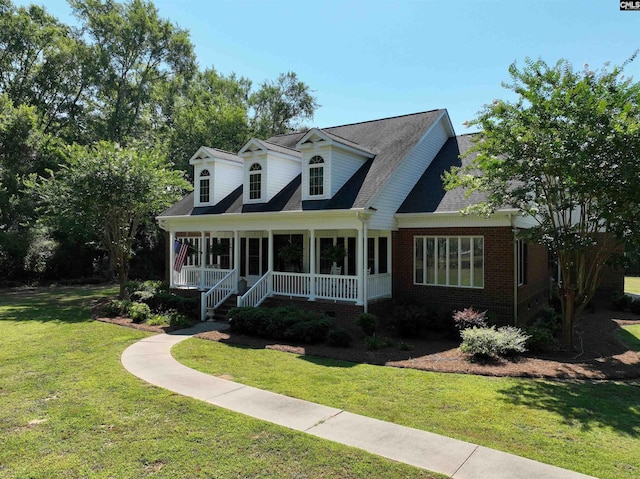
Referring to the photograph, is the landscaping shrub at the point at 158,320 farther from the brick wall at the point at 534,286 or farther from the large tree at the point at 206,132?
the large tree at the point at 206,132

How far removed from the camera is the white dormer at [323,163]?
15125 mm

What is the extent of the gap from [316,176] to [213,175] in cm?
573

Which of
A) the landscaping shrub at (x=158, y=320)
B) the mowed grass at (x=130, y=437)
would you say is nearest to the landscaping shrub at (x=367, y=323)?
the mowed grass at (x=130, y=437)

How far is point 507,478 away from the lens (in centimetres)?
468

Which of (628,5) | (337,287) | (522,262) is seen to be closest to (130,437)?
(337,287)

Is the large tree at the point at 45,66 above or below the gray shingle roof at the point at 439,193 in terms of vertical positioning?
above

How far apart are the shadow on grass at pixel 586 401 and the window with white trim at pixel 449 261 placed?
5669mm

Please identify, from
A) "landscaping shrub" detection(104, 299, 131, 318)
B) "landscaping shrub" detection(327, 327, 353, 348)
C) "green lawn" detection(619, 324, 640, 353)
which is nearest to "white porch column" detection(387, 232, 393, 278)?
"landscaping shrub" detection(327, 327, 353, 348)

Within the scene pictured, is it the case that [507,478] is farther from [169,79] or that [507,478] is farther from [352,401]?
[169,79]

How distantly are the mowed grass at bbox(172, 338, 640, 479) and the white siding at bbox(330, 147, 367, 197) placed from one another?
281 inches

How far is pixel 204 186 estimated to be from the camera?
1927 centimetres

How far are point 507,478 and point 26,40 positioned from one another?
42888 mm

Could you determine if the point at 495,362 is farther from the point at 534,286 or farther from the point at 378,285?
the point at 534,286

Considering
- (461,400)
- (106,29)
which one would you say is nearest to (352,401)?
(461,400)
